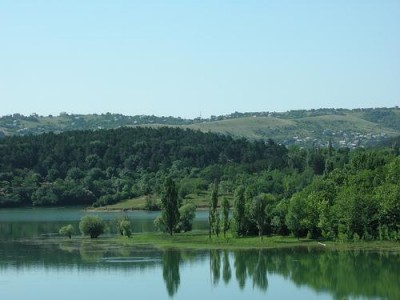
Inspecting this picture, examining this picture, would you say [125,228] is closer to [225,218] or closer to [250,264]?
[225,218]

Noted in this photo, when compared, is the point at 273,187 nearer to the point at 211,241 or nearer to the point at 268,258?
the point at 211,241

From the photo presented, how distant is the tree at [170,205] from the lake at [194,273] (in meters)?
10.8

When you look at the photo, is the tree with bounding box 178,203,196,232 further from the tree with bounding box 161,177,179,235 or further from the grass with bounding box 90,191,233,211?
the grass with bounding box 90,191,233,211

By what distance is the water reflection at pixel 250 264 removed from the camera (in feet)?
213

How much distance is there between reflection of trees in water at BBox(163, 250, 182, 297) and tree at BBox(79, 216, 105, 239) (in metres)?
20.2

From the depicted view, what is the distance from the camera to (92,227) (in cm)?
10625

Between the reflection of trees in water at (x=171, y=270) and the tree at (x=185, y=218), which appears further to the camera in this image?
the tree at (x=185, y=218)

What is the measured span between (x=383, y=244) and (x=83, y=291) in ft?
104

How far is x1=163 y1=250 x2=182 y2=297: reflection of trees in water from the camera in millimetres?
67500

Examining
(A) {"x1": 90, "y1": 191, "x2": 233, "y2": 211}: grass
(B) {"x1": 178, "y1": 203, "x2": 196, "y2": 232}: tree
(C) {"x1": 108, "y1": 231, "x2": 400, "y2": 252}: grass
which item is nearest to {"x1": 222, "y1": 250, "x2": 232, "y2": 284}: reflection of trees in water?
(C) {"x1": 108, "y1": 231, "x2": 400, "y2": 252}: grass

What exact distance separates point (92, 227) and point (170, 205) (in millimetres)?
10383

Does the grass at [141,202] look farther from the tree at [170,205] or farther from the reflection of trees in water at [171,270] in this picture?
the reflection of trees in water at [171,270]

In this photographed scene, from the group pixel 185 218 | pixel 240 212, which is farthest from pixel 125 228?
pixel 240 212

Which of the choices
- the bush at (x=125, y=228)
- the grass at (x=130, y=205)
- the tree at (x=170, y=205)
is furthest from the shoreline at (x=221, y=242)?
the grass at (x=130, y=205)
